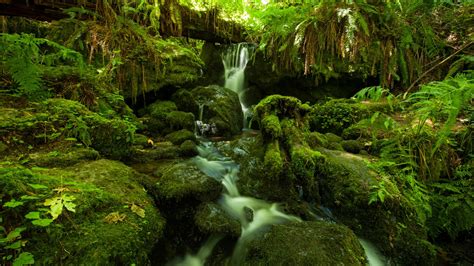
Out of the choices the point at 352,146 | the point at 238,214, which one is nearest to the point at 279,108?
the point at 352,146

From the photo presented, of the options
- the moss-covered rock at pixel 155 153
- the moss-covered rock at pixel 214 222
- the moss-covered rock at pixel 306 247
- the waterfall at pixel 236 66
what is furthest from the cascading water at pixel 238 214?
the waterfall at pixel 236 66

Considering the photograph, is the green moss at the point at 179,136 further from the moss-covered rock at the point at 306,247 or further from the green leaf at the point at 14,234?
the green leaf at the point at 14,234

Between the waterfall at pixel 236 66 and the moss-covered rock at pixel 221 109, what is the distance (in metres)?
1.40

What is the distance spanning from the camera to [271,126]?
467 cm

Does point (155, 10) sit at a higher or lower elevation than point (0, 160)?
higher

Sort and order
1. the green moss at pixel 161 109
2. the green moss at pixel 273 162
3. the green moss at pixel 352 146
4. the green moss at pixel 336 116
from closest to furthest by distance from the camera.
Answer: the green moss at pixel 273 162 → the green moss at pixel 352 146 → the green moss at pixel 161 109 → the green moss at pixel 336 116

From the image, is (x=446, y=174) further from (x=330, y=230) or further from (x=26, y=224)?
(x=26, y=224)

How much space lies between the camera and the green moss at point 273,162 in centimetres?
410

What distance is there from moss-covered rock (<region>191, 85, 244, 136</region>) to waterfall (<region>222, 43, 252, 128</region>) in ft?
4.60

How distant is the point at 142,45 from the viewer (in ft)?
19.1

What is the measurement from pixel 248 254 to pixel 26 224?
5.96ft

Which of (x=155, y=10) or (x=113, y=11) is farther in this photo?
(x=155, y=10)

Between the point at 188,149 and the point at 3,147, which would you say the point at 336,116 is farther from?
the point at 3,147

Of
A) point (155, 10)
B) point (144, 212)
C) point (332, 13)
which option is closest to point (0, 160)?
point (144, 212)
